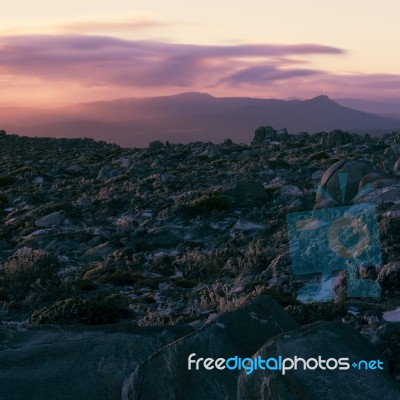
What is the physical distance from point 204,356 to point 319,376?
1.41 meters

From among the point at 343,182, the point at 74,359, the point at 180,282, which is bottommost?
the point at 180,282

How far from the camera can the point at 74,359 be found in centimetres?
776

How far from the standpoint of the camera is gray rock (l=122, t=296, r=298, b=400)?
6273mm

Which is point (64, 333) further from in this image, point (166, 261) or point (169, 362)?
point (166, 261)

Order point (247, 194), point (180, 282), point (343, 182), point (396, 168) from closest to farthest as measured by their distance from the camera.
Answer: point (180, 282)
point (343, 182)
point (396, 168)
point (247, 194)

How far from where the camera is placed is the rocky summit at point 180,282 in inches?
257

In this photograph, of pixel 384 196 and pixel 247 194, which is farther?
pixel 247 194

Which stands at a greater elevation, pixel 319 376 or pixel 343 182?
pixel 343 182

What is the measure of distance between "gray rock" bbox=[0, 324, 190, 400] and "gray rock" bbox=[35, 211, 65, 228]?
531 inches

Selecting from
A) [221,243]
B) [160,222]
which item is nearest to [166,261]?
[221,243]

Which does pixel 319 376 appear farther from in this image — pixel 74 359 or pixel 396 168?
pixel 396 168

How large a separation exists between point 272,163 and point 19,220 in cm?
1249

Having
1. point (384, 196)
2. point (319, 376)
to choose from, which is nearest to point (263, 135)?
point (384, 196)

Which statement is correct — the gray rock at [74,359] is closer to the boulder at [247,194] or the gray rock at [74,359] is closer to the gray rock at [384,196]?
the gray rock at [384,196]
